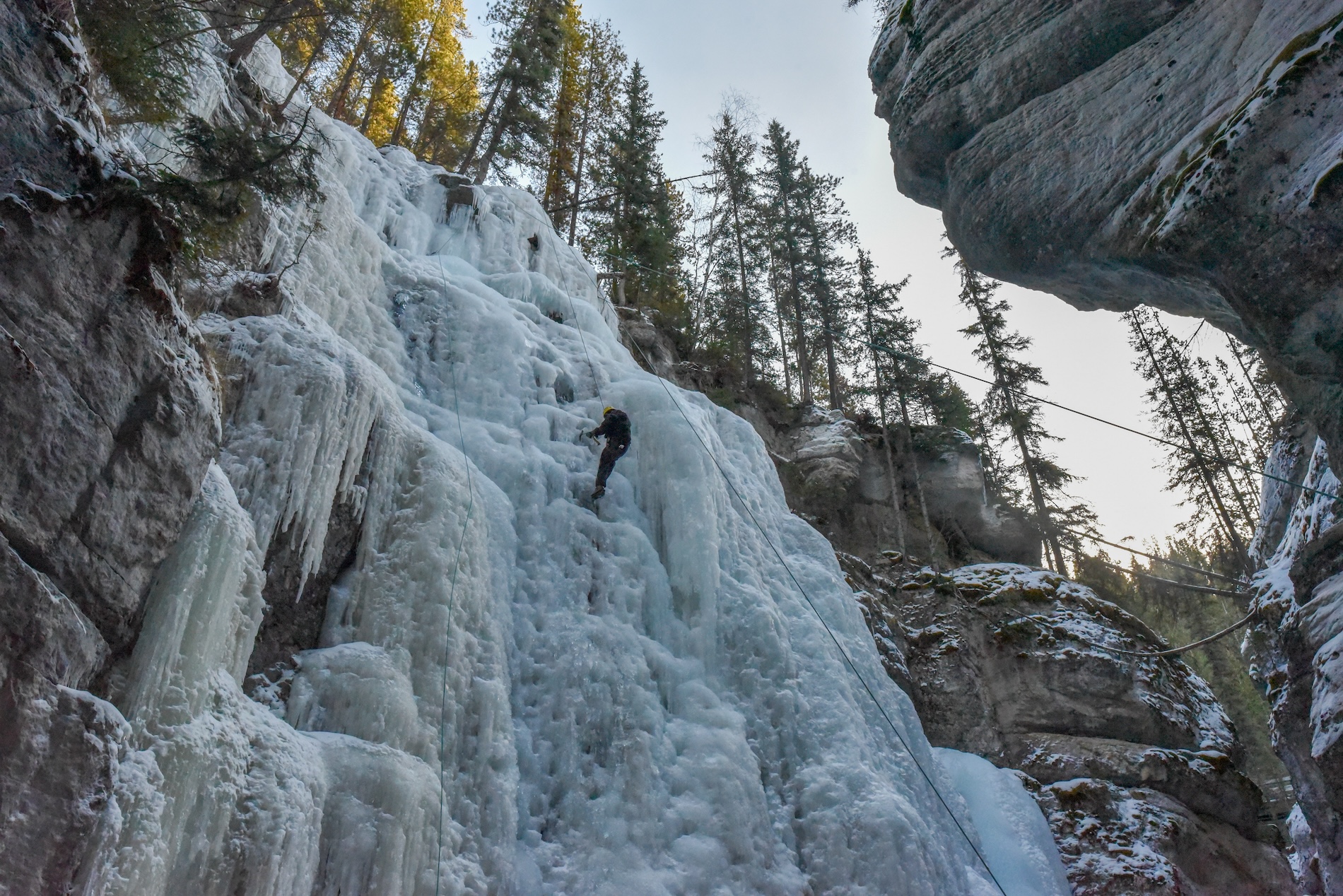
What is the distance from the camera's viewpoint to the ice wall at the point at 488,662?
3857 mm

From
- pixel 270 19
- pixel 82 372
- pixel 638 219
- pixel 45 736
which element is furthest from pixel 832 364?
pixel 45 736

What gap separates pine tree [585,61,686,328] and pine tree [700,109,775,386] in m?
1.39

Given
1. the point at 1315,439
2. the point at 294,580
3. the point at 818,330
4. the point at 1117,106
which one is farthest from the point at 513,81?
the point at 1315,439

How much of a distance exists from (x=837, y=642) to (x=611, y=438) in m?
3.46

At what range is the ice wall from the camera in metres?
3.86

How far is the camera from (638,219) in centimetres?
2003

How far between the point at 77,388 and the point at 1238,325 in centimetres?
831

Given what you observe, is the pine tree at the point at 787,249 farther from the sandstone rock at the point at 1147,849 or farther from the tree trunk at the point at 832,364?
the sandstone rock at the point at 1147,849

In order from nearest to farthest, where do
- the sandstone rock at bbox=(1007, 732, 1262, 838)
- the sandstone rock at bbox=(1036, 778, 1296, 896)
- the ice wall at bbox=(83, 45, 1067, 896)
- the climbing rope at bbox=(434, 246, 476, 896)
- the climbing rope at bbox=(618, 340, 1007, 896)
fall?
the ice wall at bbox=(83, 45, 1067, 896)
the climbing rope at bbox=(434, 246, 476, 896)
the climbing rope at bbox=(618, 340, 1007, 896)
the sandstone rock at bbox=(1036, 778, 1296, 896)
the sandstone rock at bbox=(1007, 732, 1262, 838)

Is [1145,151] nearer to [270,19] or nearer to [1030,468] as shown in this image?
[270,19]

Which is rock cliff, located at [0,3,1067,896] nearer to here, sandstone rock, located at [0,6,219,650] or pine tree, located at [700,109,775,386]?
sandstone rock, located at [0,6,219,650]

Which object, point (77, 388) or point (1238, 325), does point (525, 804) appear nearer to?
point (77, 388)

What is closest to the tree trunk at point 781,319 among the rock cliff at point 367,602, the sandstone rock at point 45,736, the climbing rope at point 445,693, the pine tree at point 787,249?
the pine tree at point 787,249

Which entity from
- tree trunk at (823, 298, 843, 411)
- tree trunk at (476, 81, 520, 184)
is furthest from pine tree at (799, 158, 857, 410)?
tree trunk at (476, 81, 520, 184)
